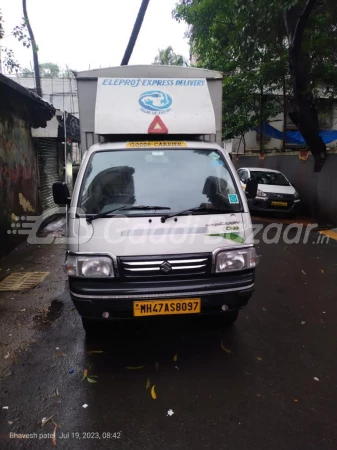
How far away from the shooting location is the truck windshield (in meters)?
3.34

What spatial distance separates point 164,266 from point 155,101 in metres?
2.14

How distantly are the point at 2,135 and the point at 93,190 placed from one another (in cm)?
443

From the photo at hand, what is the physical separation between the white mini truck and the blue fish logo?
0.05 ft

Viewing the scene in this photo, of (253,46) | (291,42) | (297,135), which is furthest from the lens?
(297,135)

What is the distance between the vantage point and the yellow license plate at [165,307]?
303 cm

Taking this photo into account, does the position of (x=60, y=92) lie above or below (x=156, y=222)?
above

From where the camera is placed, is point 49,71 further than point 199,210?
Yes

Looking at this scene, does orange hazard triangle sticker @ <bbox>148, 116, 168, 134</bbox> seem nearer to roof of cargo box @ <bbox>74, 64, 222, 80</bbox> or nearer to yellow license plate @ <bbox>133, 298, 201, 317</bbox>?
roof of cargo box @ <bbox>74, 64, 222, 80</bbox>

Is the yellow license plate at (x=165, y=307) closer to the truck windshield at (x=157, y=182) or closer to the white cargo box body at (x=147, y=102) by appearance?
the truck windshield at (x=157, y=182)

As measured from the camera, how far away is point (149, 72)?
4.56 m

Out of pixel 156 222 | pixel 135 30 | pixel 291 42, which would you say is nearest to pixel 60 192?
pixel 156 222

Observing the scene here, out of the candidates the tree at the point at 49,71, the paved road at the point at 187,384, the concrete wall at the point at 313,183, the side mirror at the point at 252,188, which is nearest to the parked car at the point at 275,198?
the concrete wall at the point at 313,183

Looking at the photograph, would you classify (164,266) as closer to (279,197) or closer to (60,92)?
(279,197)

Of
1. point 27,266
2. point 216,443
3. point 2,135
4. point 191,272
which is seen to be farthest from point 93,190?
point 2,135
